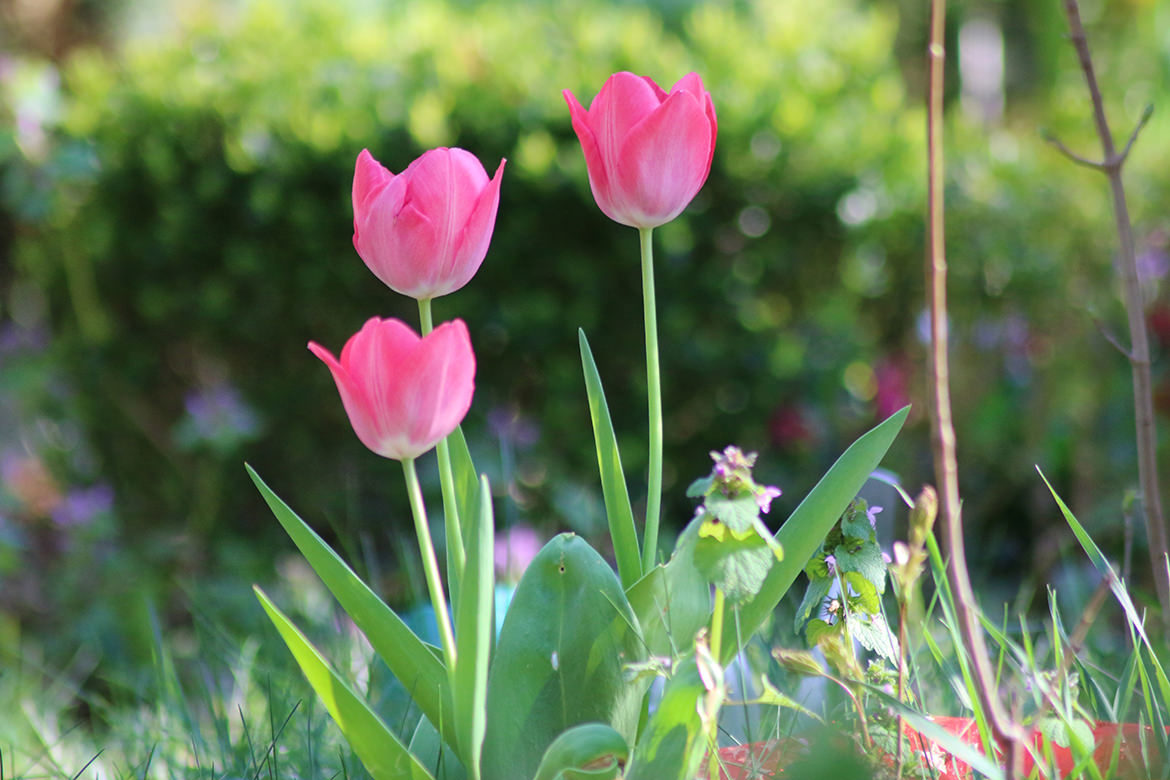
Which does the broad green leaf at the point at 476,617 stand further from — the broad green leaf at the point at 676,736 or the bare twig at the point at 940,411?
the bare twig at the point at 940,411

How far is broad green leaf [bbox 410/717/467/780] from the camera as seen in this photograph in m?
0.89

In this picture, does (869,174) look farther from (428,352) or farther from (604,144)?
(428,352)

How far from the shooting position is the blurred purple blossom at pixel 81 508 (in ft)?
9.30

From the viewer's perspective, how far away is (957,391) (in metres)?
3.15

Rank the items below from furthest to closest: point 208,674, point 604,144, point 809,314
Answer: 1. point 809,314
2. point 208,674
3. point 604,144

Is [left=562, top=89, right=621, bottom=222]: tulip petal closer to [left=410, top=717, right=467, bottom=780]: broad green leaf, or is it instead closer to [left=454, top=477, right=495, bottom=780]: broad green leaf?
[left=454, top=477, right=495, bottom=780]: broad green leaf

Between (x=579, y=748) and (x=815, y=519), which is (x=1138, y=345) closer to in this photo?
(x=815, y=519)

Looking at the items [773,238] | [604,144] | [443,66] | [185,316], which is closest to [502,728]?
[604,144]

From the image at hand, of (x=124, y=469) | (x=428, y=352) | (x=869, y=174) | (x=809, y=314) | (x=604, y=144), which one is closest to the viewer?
(x=428, y=352)

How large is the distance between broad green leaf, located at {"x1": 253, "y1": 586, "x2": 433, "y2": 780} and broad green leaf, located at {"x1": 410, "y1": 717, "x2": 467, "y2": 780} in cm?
7

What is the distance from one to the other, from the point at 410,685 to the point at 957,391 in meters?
2.63

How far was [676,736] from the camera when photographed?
2.61ft

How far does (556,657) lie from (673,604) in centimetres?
11

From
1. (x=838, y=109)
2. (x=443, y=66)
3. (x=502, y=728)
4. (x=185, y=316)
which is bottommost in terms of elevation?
(x=502, y=728)
